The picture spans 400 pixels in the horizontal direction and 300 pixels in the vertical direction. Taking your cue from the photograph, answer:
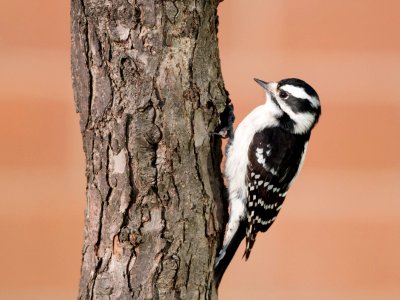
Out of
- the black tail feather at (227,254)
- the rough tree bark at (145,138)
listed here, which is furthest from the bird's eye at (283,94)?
the rough tree bark at (145,138)

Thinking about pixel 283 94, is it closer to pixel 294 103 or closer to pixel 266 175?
pixel 294 103

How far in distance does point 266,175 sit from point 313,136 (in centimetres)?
129

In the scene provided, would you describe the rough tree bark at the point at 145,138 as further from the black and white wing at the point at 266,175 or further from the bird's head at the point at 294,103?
the bird's head at the point at 294,103

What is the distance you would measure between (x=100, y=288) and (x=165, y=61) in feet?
2.74

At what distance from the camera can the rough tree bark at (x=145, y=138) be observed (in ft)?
11.3

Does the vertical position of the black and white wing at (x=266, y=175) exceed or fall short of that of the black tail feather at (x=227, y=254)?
it exceeds it

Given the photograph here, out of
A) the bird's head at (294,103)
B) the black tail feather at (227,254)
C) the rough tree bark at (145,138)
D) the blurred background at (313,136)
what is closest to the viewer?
the rough tree bark at (145,138)

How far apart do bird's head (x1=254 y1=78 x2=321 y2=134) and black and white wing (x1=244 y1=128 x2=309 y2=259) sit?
70 millimetres

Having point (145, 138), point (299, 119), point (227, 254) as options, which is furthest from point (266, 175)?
point (145, 138)

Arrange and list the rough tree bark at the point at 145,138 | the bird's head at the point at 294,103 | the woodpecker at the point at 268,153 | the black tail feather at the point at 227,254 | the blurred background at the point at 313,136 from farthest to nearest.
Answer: the blurred background at the point at 313,136 → the bird's head at the point at 294,103 → the woodpecker at the point at 268,153 → the black tail feather at the point at 227,254 → the rough tree bark at the point at 145,138

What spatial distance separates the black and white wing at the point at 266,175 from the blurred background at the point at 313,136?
1038 mm

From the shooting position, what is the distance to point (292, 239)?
19.2 ft
